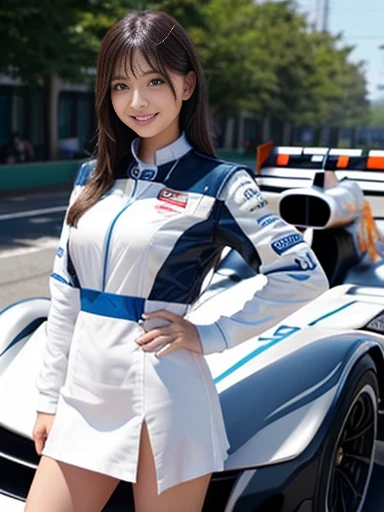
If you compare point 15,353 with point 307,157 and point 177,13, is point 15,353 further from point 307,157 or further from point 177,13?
point 177,13

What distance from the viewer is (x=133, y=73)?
1.76 meters

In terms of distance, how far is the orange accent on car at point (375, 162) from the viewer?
425cm

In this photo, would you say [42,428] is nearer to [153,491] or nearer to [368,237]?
[153,491]

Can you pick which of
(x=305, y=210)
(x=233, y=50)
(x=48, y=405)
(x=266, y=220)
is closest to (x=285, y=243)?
(x=266, y=220)

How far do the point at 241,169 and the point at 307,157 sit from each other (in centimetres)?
267

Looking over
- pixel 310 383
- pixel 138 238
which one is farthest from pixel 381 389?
pixel 138 238

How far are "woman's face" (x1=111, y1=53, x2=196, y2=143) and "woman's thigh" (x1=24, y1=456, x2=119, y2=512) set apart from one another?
2.72 feet

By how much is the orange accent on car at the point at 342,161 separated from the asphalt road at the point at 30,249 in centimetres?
175

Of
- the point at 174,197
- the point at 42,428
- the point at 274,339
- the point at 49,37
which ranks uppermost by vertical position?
the point at 49,37

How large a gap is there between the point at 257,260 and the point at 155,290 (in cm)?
27

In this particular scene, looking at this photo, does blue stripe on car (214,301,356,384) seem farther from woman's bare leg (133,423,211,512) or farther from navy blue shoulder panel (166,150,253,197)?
navy blue shoulder panel (166,150,253,197)

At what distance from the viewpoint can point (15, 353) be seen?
2.82 meters

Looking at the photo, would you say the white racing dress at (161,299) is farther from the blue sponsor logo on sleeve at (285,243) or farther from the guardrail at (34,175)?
the guardrail at (34,175)

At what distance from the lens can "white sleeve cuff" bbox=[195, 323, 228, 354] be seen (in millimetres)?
1744
